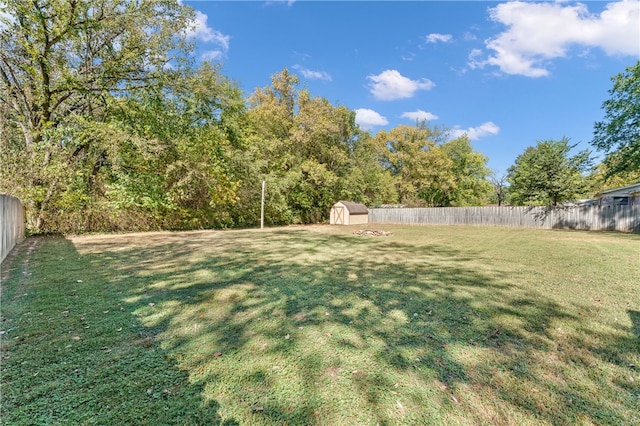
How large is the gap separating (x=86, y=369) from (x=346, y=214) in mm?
19661

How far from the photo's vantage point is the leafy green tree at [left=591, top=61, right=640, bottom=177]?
1441cm

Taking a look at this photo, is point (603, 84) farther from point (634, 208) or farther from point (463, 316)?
point (463, 316)

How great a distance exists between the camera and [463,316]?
3045 mm

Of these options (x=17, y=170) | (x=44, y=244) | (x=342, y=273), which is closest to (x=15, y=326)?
(x=342, y=273)

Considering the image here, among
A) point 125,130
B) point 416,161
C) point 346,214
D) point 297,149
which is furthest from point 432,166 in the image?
point 125,130

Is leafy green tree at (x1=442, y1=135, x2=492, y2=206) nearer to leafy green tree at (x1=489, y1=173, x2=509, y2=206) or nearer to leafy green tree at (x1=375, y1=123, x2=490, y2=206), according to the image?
leafy green tree at (x1=375, y1=123, x2=490, y2=206)

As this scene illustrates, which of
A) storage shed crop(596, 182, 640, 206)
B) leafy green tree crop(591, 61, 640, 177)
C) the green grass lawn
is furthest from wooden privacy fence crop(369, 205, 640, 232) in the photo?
the green grass lawn

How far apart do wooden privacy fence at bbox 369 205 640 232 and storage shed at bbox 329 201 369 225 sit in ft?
7.17

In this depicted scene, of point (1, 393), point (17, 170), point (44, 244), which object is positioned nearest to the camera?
point (1, 393)

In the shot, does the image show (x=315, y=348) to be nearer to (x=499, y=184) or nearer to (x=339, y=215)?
(x=339, y=215)

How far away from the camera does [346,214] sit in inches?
835

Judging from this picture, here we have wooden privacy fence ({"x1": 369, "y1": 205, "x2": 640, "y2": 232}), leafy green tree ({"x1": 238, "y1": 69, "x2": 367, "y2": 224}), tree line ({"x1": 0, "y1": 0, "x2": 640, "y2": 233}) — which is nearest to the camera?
tree line ({"x1": 0, "y1": 0, "x2": 640, "y2": 233})

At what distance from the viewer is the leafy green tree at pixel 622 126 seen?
47.3 ft

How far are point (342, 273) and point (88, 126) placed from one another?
1055cm
